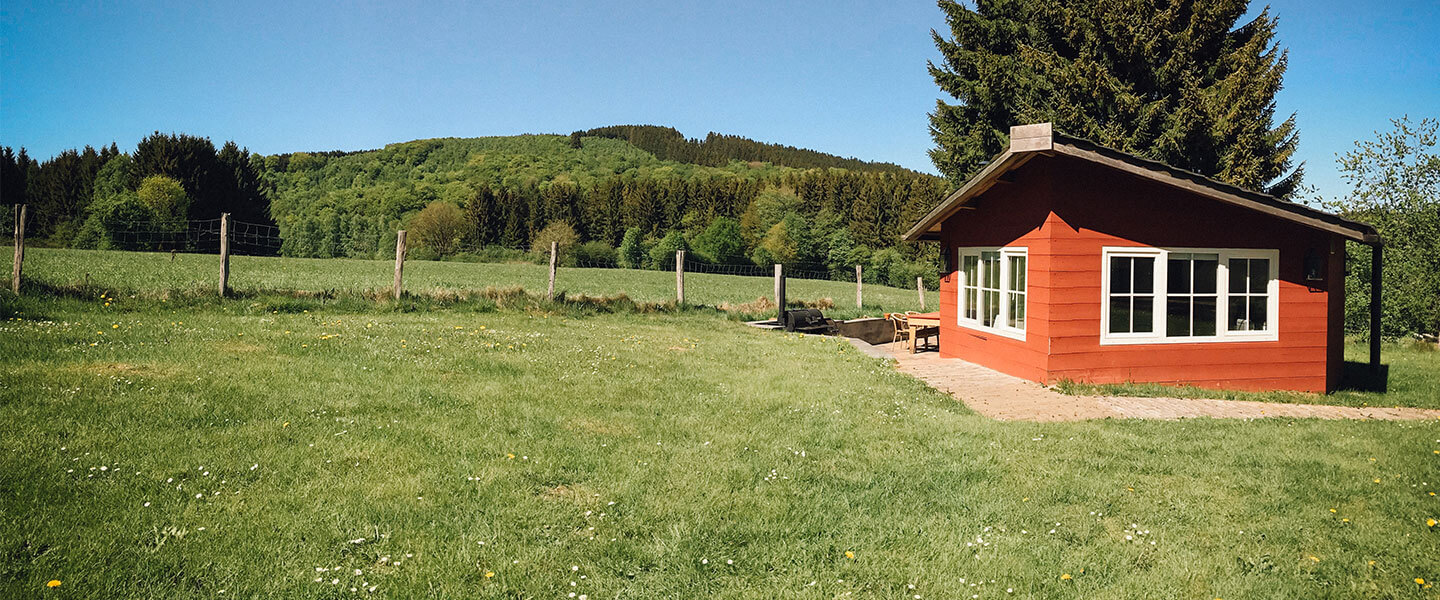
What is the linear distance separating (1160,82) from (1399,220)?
8515 mm

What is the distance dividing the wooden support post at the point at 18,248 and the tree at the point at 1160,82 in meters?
21.3

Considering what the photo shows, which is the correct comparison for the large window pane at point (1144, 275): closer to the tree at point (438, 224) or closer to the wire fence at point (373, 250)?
the wire fence at point (373, 250)

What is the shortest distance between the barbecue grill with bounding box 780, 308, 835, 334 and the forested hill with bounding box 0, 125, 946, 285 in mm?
31907

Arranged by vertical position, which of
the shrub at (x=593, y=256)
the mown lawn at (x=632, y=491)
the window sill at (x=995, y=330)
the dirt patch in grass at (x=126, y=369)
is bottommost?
the mown lawn at (x=632, y=491)

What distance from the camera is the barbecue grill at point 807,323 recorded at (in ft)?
61.8

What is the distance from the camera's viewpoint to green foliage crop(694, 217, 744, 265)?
8669cm

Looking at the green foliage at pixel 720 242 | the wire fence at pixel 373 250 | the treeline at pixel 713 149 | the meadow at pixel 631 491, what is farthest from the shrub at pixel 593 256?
the meadow at pixel 631 491

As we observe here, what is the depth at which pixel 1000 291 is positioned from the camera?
40.1 feet

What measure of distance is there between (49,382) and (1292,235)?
48.8ft

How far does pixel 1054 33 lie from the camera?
2041cm

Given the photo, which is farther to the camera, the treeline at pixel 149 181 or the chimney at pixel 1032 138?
the treeline at pixel 149 181

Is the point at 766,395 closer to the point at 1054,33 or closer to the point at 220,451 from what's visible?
the point at 220,451

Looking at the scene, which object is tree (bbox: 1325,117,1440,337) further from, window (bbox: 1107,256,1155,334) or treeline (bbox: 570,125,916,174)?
treeline (bbox: 570,125,916,174)

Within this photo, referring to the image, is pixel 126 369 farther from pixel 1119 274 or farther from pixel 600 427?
pixel 1119 274
